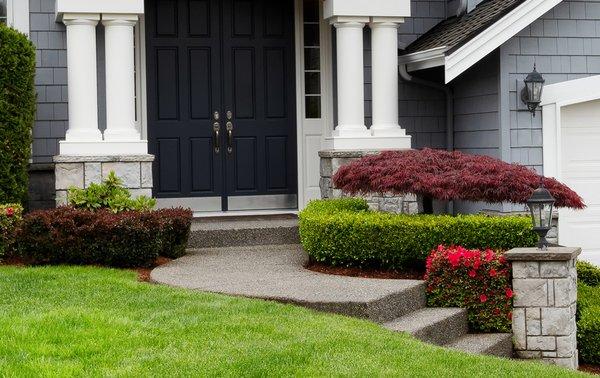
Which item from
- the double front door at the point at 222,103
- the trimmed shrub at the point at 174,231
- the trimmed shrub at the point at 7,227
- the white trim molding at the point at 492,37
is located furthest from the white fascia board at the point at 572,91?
the trimmed shrub at the point at 7,227

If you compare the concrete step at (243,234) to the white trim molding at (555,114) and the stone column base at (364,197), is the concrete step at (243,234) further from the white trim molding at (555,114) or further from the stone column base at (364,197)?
the white trim molding at (555,114)

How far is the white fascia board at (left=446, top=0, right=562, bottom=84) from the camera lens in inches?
463

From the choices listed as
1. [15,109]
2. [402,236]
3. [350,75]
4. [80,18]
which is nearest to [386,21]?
[350,75]

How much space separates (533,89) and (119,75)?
15.0ft

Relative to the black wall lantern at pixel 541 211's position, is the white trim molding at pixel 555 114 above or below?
above

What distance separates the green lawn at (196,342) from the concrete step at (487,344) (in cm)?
98

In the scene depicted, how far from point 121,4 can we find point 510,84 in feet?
14.5

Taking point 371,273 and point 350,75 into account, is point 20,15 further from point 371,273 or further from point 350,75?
point 371,273

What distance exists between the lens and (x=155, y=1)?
1314 cm

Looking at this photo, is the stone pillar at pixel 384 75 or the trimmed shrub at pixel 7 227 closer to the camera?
the trimmed shrub at pixel 7 227

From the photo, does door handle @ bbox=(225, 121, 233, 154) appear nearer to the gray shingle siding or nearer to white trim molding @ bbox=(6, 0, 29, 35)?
the gray shingle siding

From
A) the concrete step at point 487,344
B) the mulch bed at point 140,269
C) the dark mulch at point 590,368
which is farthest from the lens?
the mulch bed at point 140,269

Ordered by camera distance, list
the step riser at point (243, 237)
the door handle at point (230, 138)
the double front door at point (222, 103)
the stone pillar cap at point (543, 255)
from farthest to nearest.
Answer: the door handle at point (230, 138)
the double front door at point (222, 103)
the step riser at point (243, 237)
the stone pillar cap at point (543, 255)

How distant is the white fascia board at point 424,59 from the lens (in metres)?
12.3
